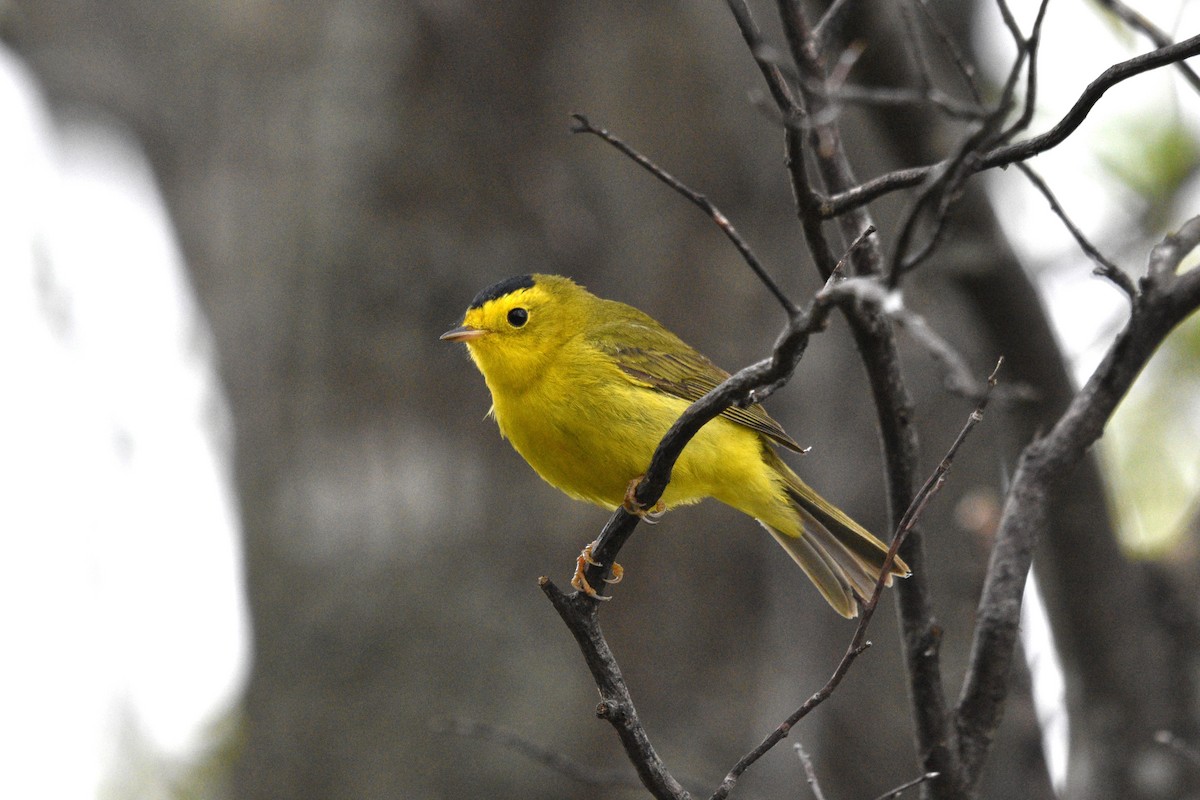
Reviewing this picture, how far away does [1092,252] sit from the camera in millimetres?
2480

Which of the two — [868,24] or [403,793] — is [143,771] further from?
[868,24]

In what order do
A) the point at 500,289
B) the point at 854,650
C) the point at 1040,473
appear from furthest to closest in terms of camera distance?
the point at 500,289 → the point at 1040,473 → the point at 854,650

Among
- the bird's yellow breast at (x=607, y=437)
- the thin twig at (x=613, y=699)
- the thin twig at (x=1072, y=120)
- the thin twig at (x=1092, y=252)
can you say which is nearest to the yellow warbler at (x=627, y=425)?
the bird's yellow breast at (x=607, y=437)

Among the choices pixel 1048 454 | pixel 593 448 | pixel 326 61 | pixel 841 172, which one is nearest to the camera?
pixel 1048 454

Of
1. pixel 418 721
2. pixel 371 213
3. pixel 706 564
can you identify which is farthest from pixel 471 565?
pixel 371 213

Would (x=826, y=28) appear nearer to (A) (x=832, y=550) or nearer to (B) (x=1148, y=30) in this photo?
(B) (x=1148, y=30)

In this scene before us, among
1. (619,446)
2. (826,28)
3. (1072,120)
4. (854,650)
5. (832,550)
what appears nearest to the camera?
(1072,120)

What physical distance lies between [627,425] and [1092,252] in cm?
186

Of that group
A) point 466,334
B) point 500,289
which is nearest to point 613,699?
point 466,334

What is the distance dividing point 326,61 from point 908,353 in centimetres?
Result: 320

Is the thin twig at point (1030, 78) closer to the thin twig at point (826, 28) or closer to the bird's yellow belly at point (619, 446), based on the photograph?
the thin twig at point (826, 28)

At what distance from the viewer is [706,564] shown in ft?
19.8

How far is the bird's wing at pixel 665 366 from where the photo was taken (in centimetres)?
428

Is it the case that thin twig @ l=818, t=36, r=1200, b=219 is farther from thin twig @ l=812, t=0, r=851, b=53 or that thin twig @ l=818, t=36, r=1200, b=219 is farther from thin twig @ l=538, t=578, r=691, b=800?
thin twig @ l=538, t=578, r=691, b=800
